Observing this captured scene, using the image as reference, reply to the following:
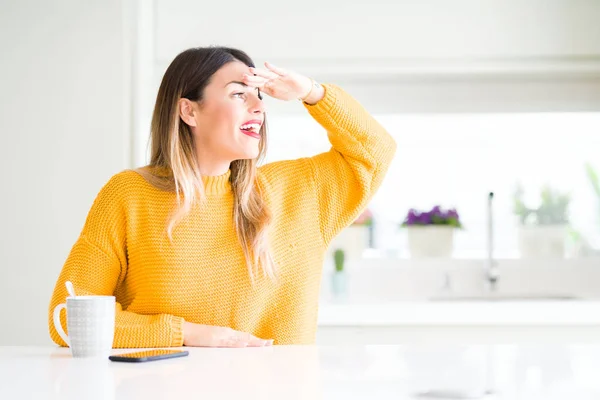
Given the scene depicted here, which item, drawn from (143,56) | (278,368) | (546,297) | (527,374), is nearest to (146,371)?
(278,368)

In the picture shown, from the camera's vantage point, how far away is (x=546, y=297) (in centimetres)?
378

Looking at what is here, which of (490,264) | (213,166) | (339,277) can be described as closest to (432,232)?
(490,264)

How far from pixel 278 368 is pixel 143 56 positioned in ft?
7.76

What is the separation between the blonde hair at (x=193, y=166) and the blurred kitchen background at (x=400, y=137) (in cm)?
124

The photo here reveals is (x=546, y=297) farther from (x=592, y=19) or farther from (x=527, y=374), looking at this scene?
(x=527, y=374)

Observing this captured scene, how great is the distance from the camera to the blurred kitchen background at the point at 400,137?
129 inches

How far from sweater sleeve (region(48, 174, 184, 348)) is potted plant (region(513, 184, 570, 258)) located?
2.48 metres

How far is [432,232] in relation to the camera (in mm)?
3859

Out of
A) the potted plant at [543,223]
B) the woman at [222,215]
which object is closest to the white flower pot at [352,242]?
the potted plant at [543,223]

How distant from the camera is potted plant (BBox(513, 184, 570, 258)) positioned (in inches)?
153

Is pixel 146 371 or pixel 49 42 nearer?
pixel 146 371

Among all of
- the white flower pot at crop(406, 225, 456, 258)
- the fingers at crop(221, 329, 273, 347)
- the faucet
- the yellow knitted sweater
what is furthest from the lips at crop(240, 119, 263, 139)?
the faucet

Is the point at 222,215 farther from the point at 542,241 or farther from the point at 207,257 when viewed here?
the point at 542,241

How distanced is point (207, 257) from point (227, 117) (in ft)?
1.25
